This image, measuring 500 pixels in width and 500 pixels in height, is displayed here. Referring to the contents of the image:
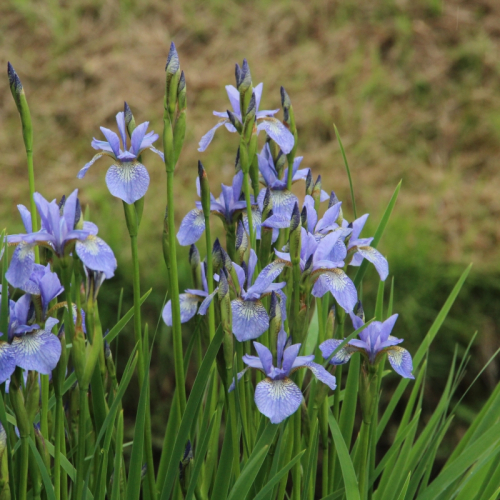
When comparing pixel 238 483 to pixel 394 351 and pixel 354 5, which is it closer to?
pixel 394 351

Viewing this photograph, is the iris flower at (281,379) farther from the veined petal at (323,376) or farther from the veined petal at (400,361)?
the veined petal at (400,361)

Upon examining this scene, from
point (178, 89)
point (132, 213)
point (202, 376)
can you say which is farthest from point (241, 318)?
point (178, 89)

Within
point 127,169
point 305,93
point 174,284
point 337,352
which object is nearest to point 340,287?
point 337,352

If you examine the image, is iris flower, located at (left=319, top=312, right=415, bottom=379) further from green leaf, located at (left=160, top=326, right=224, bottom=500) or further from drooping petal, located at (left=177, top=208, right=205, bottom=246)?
drooping petal, located at (left=177, top=208, right=205, bottom=246)

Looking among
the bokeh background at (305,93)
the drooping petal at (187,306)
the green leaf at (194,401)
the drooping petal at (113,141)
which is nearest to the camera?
the green leaf at (194,401)

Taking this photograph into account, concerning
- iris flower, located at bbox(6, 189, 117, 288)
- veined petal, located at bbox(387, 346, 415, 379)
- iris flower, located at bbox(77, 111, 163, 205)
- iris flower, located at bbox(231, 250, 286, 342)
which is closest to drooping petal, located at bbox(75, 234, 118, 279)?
iris flower, located at bbox(6, 189, 117, 288)

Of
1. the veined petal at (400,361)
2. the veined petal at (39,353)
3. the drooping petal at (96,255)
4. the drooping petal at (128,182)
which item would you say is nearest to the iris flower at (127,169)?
the drooping petal at (128,182)

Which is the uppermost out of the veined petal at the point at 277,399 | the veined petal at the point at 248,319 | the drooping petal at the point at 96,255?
the drooping petal at the point at 96,255
